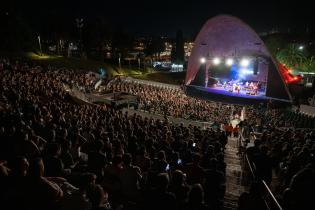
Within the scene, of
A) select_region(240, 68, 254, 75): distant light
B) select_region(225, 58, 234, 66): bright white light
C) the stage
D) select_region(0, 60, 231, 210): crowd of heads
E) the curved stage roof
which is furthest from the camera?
select_region(240, 68, 254, 75): distant light

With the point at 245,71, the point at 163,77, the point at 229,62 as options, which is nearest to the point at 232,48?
the point at 229,62

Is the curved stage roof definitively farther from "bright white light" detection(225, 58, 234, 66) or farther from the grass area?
the grass area

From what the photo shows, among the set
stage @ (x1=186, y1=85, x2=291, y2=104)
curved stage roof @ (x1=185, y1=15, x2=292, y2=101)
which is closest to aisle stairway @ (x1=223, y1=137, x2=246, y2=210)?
stage @ (x1=186, y1=85, x2=291, y2=104)

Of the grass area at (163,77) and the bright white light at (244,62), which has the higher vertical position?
the bright white light at (244,62)

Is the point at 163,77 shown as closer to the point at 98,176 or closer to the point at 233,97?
the point at 233,97

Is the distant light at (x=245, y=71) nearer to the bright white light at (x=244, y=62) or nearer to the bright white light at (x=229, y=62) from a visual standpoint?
the bright white light at (x=244, y=62)

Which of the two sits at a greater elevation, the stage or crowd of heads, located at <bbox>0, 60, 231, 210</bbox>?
crowd of heads, located at <bbox>0, 60, 231, 210</bbox>

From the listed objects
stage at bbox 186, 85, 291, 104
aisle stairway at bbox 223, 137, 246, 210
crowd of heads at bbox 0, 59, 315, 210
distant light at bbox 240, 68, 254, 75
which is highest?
distant light at bbox 240, 68, 254, 75

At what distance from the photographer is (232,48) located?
44.6 m

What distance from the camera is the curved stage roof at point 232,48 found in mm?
38812

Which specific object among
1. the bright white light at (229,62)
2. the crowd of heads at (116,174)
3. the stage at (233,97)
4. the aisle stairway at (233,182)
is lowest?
the stage at (233,97)

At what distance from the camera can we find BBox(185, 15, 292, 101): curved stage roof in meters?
38.8

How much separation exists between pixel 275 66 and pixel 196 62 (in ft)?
38.6

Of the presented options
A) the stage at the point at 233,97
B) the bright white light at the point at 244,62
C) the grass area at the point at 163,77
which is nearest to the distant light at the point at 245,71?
the bright white light at the point at 244,62
